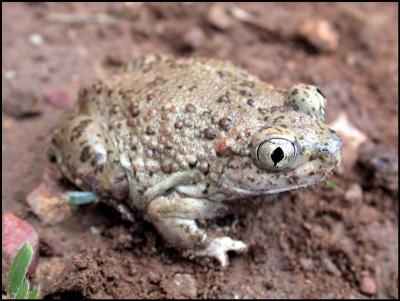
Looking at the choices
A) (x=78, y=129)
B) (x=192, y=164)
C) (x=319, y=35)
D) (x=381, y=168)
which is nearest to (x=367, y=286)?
(x=381, y=168)

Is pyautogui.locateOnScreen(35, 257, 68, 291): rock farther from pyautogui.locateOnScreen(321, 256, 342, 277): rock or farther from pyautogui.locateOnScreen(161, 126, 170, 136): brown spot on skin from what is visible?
pyautogui.locateOnScreen(321, 256, 342, 277): rock

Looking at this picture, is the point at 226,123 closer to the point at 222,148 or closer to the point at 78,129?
the point at 222,148

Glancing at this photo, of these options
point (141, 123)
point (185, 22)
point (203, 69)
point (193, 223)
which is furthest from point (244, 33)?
point (193, 223)

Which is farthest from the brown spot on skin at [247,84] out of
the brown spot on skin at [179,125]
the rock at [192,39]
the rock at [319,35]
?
the rock at [319,35]

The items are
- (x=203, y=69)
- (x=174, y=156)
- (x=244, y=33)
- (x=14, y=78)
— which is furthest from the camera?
(x=244, y=33)

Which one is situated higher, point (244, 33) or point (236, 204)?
point (244, 33)

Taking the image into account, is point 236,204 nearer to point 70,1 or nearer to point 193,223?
point 193,223
